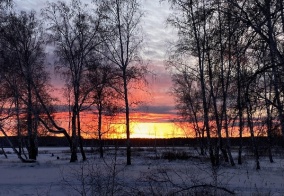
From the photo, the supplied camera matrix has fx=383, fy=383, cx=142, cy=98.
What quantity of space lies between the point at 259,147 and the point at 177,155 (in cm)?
2289

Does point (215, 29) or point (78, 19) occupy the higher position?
point (78, 19)

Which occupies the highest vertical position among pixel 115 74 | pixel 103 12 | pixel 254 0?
pixel 103 12

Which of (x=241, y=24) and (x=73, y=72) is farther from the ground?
(x=73, y=72)

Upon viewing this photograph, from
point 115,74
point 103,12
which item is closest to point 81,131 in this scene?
point 115,74

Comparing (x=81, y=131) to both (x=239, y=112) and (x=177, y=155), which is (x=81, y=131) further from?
(x=239, y=112)

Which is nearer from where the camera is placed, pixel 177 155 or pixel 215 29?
pixel 215 29

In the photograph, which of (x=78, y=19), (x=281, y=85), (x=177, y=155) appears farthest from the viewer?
(x=177, y=155)

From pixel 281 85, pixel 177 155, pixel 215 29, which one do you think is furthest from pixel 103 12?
pixel 281 85

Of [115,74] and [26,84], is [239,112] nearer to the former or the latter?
[115,74]

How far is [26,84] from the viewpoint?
88.7ft

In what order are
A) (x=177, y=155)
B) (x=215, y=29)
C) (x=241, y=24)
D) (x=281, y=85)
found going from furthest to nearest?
(x=177, y=155) < (x=215, y=29) < (x=241, y=24) < (x=281, y=85)

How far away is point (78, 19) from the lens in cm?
2692

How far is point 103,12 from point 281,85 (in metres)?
19.8

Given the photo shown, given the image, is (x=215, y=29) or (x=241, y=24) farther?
(x=215, y=29)
